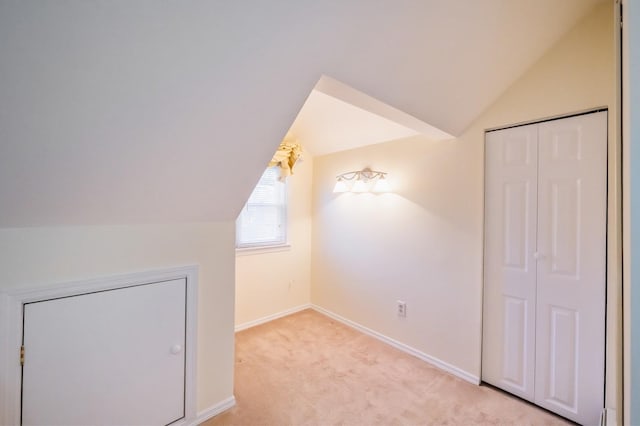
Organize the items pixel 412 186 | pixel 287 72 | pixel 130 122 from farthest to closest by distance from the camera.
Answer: pixel 412 186, pixel 287 72, pixel 130 122

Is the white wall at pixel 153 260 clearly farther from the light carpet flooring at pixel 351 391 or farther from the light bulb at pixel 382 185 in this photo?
the light bulb at pixel 382 185

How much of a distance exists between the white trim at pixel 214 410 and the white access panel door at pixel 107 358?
0.11m

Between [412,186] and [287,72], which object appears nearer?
[287,72]

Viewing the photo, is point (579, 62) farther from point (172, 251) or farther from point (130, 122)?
point (172, 251)

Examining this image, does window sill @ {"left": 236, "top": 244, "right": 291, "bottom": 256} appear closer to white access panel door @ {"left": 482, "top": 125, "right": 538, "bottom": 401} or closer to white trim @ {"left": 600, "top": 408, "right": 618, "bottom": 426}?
white access panel door @ {"left": 482, "top": 125, "right": 538, "bottom": 401}

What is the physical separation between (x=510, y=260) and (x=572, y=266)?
1.11ft

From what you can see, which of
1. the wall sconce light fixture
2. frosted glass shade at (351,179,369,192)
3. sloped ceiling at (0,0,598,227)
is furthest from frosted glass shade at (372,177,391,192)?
sloped ceiling at (0,0,598,227)

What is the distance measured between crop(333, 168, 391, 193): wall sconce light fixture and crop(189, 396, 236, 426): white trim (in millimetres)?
2156

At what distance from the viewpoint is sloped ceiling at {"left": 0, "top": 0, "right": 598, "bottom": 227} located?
32.3 inches

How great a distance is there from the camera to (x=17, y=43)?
74 centimetres

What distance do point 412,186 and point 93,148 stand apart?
2.33m

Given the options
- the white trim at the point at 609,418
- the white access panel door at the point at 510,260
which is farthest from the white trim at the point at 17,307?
the white trim at the point at 609,418

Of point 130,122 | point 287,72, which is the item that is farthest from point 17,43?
point 287,72

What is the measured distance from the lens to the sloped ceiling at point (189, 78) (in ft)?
2.69
